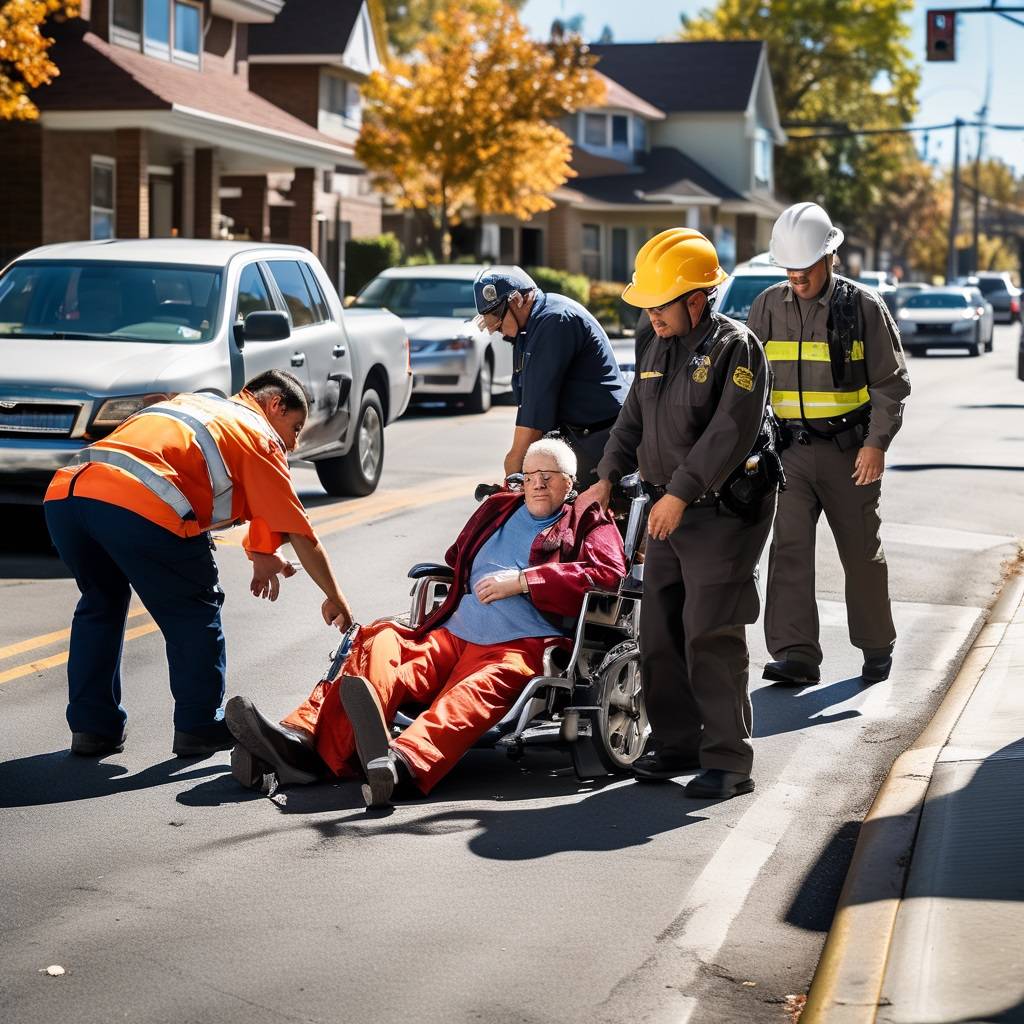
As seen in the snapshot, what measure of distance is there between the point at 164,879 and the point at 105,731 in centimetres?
156

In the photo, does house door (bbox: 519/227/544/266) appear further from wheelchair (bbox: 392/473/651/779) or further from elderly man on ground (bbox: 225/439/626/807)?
wheelchair (bbox: 392/473/651/779)

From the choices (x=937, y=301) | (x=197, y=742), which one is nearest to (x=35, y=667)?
(x=197, y=742)

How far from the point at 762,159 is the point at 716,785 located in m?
65.2

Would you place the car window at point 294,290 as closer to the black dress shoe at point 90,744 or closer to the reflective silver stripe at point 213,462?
the reflective silver stripe at point 213,462

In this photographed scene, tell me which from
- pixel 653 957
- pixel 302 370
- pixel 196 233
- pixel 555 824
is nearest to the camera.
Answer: pixel 653 957

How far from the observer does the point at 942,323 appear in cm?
4209

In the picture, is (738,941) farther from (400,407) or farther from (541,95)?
(541,95)

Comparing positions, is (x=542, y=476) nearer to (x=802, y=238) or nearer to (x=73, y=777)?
(x=802, y=238)

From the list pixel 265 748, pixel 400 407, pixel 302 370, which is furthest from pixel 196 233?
pixel 265 748

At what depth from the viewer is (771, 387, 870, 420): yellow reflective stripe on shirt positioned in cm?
844

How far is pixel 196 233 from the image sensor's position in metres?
33.5

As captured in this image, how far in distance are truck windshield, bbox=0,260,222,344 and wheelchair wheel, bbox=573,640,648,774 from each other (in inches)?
239

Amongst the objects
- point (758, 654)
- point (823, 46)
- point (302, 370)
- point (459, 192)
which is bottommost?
point (758, 654)

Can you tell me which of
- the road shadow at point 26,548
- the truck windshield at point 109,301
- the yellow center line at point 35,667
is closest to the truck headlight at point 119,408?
the road shadow at point 26,548
